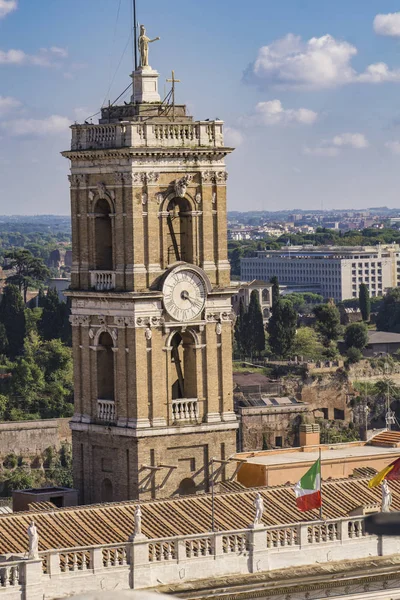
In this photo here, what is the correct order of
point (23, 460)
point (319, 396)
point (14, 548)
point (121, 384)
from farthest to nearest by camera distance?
point (319, 396), point (23, 460), point (121, 384), point (14, 548)

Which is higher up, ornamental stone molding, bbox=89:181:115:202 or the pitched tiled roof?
ornamental stone molding, bbox=89:181:115:202

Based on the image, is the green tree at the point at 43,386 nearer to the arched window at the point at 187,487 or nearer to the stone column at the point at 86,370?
the stone column at the point at 86,370

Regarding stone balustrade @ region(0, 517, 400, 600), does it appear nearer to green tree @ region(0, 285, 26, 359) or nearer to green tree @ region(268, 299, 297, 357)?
green tree @ region(0, 285, 26, 359)

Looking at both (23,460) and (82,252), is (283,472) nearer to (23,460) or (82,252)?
(82,252)

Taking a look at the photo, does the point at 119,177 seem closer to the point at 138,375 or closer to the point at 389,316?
the point at 138,375

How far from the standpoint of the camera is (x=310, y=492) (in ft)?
126

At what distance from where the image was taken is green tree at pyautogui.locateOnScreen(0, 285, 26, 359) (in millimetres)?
127812

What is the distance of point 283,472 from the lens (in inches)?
1742

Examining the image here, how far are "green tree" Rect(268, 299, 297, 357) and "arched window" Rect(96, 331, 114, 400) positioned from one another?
89.3 m

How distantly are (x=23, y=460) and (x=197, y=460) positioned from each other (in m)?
62.3

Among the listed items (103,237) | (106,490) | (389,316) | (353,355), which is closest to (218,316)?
(103,237)

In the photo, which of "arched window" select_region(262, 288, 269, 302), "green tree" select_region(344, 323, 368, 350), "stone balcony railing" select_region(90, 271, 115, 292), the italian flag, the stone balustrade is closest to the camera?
the stone balustrade

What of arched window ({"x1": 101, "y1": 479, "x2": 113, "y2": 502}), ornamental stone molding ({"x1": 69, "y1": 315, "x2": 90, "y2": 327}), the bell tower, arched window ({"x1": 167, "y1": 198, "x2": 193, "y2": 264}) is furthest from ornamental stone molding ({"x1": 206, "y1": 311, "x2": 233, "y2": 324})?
arched window ({"x1": 101, "y1": 479, "x2": 113, "y2": 502})

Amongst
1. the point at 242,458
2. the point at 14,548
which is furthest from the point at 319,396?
the point at 14,548
